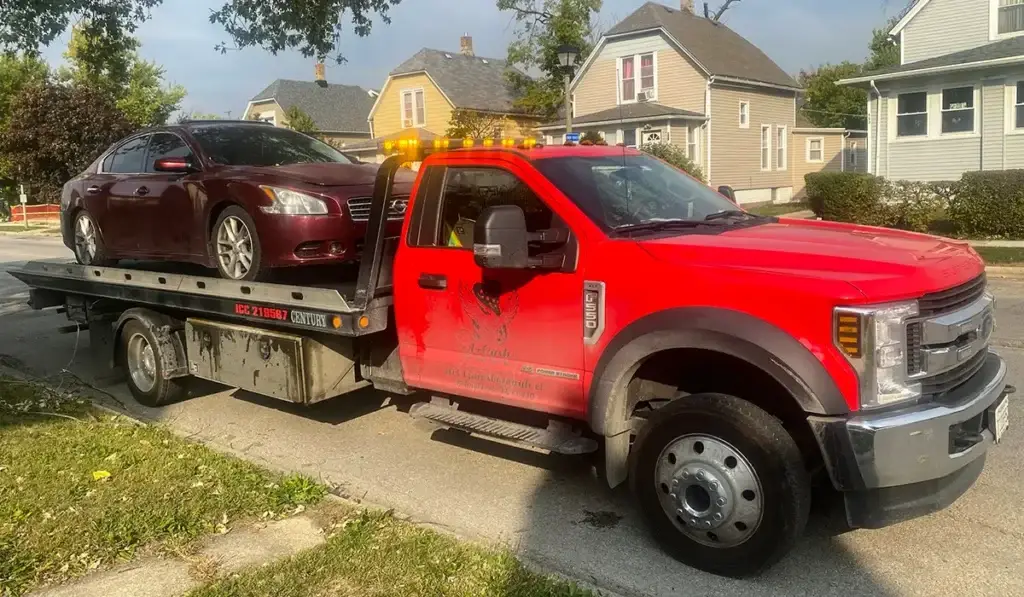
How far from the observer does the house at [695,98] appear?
29984mm

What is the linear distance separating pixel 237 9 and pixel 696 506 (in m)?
9.91

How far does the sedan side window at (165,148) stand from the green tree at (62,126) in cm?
2796

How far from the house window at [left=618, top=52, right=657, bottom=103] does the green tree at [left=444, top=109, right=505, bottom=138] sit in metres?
5.28

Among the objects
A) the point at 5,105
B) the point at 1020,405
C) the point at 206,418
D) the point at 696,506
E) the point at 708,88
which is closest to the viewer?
the point at 696,506

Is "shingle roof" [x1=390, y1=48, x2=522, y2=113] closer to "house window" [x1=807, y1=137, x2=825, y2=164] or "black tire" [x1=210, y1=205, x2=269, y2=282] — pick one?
"house window" [x1=807, y1=137, x2=825, y2=164]

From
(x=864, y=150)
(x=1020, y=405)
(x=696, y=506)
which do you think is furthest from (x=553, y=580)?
(x=864, y=150)

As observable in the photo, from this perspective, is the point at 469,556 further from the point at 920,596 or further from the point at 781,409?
the point at 920,596

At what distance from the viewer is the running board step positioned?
457 cm

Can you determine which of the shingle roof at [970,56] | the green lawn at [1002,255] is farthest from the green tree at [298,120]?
the green lawn at [1002,255]

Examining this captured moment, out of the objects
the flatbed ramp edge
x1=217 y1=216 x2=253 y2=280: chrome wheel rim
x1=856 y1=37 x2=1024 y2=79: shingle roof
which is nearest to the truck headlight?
the flatbed ramp edge

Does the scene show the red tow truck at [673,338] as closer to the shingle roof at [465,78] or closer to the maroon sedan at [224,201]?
the maroon sedan at [224,201]

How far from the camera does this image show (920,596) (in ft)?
12.2

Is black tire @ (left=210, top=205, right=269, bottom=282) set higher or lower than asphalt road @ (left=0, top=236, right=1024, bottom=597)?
higher

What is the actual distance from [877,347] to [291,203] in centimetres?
440
